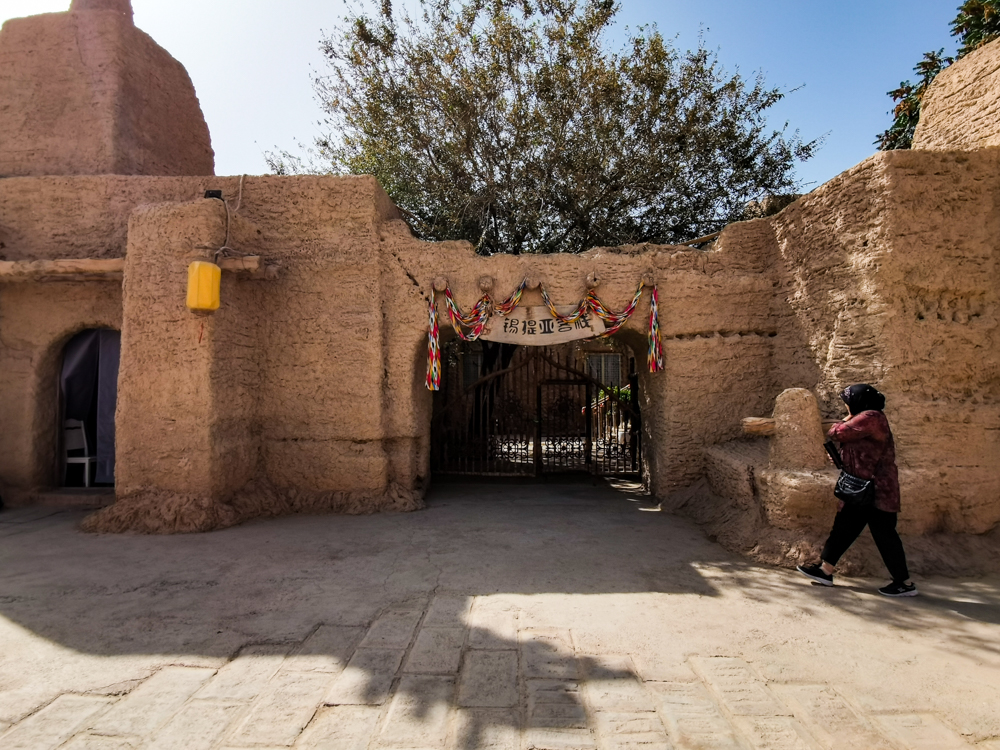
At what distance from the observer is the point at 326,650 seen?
307 cm

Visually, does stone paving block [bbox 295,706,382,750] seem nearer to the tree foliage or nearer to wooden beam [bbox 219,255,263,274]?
wooden beam [bbox 219,255,263,274]

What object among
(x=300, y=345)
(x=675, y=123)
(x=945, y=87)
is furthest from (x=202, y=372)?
(x=675, y=123)

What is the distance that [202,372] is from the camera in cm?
553

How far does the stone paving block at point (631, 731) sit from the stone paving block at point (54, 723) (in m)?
2.21

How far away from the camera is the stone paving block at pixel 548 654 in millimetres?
2853

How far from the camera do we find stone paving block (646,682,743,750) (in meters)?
2.30

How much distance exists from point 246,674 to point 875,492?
401 cm

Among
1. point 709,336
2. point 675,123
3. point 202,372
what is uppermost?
point 675,123

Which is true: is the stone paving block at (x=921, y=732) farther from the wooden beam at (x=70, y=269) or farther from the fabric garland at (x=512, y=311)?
the wooden beam at (x=70, y=269)

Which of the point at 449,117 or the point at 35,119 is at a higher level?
the point at 449,117

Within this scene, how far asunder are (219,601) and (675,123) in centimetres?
Result: 1027

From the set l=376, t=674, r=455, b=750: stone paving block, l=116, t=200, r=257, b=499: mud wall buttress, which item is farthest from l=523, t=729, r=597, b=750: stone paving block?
l=116, t=200, r=257, b=499: mud wall buttress

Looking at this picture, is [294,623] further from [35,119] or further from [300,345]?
[35,119]

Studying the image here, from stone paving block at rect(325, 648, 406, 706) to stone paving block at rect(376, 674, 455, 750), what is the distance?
85 mm
